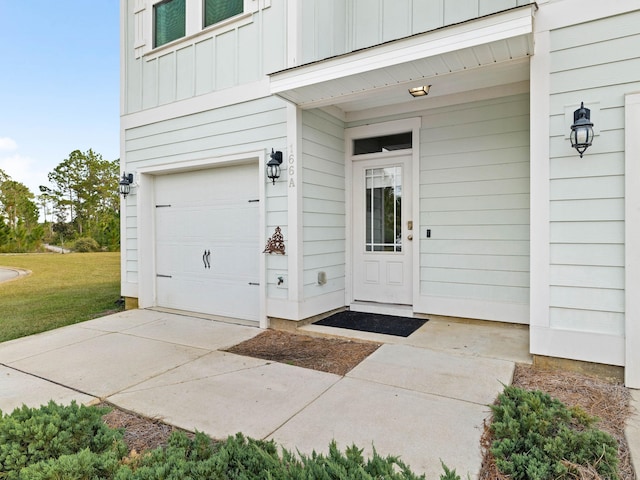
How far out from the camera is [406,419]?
2.30 metres

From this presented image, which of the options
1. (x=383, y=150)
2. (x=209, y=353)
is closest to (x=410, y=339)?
(x=209, y=353)

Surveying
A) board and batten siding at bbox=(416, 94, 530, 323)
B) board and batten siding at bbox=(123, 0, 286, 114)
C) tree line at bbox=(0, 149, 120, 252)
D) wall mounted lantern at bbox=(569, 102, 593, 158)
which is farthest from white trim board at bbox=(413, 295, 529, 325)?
tree line at bbox=(0, 149, 120, 252)

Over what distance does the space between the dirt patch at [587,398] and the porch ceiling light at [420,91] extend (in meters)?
2.89

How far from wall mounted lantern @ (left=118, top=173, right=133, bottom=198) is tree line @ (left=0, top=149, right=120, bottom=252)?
1938 centimetres

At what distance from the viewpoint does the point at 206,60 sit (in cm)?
497

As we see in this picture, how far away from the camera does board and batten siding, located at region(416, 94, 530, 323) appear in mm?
4082

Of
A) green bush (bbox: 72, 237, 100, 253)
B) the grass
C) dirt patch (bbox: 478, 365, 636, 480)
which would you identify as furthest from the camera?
green bush (bbox: 72, 237, 100, 253)

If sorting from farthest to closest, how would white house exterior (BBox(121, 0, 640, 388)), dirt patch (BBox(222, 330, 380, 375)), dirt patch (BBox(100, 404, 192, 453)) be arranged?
1. dirt patch (BBox(222, 330, 380, 375))
2. white house exterior (BBox(121, 0, 640, 388))
3. dirt patch (BBox(100, 404, 192, 453))

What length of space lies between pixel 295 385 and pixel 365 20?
4.21 meters

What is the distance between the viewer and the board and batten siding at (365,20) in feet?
13.2

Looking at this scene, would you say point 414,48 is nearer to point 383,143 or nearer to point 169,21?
point 383,143

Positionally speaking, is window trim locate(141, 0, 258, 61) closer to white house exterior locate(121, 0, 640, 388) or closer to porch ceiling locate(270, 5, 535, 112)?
white house exterior locate(121, 0, 640, 388)

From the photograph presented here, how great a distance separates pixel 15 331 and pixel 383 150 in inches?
206

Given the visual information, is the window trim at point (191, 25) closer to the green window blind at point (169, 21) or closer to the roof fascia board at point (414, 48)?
the green window blind at point (169, 21)
